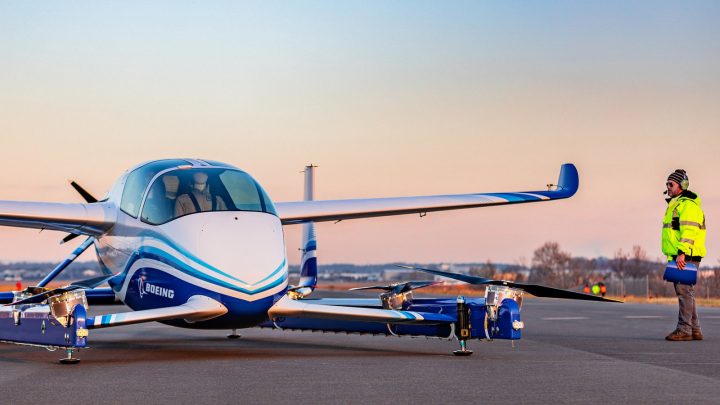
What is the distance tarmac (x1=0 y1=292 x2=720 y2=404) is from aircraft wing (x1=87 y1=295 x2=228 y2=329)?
0.59m

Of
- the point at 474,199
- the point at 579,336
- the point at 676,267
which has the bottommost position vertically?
the point at 579,336

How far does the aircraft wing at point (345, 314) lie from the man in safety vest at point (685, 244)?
4.76m

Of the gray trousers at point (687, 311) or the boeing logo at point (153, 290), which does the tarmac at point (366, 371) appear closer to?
the gray trousers at point (687, 311)

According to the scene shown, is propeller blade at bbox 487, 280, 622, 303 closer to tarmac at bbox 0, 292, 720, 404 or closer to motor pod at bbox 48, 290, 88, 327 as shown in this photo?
tarmac at bbox 0, 292, 720, 404

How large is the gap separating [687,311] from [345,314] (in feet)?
21.4

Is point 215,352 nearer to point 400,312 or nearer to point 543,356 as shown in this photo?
point 400,312

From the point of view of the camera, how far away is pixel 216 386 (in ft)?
34.8

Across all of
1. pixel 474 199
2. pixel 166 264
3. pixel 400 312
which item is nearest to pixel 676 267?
pixel 474 199

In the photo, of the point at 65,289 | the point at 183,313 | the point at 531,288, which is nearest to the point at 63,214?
the point at 65,289

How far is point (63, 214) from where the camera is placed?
679 inches

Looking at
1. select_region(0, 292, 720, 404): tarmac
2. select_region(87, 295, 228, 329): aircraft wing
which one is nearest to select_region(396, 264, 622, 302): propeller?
select_region(0, 292, 720, 404): tarmac

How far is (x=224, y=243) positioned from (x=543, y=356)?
460cm

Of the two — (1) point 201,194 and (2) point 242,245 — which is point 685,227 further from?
(1) point 201,194

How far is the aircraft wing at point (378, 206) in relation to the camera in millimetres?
19141
